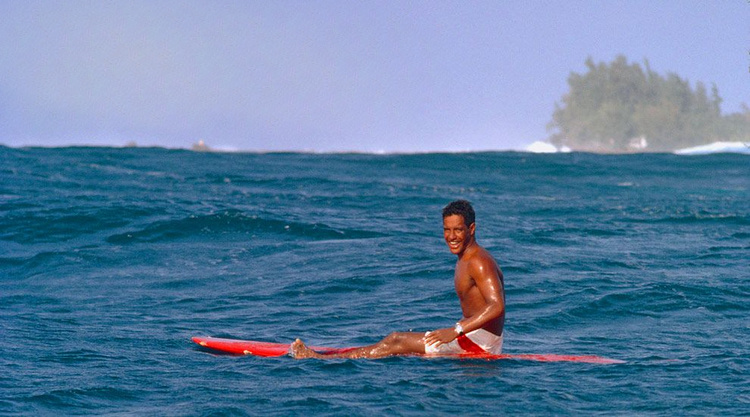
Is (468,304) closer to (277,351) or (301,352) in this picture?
(301,352)

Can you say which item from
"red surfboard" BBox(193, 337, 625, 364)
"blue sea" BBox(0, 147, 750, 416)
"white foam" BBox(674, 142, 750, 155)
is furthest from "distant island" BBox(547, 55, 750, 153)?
"red surfboard" BBox(193, 337, 625, 364)

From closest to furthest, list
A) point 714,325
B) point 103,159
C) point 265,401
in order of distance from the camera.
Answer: point 265,401
point 714,325
point 103,159

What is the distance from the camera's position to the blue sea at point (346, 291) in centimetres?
994

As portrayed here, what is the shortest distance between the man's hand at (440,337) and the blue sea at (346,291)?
0.91 feet

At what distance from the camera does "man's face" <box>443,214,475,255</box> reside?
10.6 meters

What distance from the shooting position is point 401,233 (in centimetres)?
2441

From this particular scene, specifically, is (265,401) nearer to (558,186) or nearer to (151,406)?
(151,406)

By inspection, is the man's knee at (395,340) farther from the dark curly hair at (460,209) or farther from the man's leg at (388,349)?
the dark curly hair at (460,209)

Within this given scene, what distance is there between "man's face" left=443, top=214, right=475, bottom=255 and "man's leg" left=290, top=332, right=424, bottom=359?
1.19 metres

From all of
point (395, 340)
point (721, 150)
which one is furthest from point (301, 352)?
point (721, 150)

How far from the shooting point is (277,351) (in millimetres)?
12031

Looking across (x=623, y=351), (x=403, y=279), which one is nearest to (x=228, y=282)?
(x=403, y=279)

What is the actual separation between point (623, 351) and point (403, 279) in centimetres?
683

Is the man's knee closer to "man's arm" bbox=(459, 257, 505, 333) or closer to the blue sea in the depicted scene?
the blue sea
